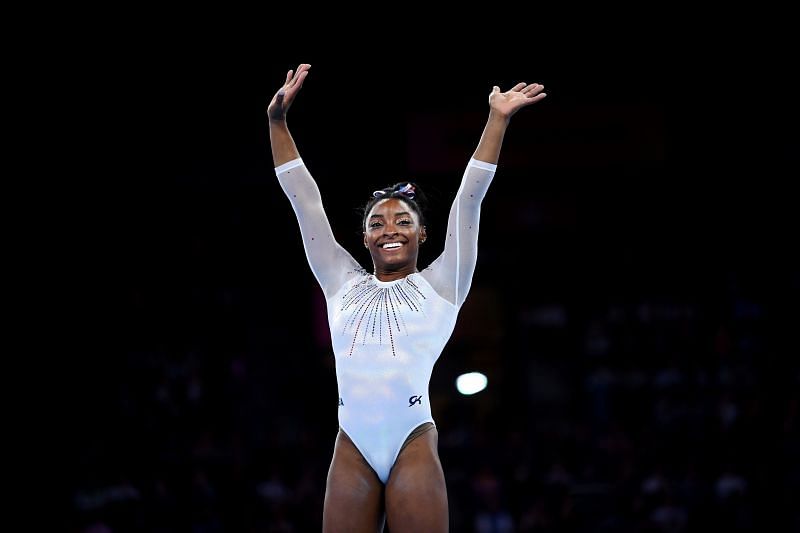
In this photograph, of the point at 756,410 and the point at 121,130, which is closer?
the point at 756,410

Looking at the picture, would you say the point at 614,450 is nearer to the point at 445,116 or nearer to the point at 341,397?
the point at 445,116

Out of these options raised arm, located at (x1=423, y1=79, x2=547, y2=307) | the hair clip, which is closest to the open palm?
raised arm, located at (x1=423, y1=79, x2=547, y2=307)

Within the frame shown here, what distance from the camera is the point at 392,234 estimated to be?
3912 millimetres

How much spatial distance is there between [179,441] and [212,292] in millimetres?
1977

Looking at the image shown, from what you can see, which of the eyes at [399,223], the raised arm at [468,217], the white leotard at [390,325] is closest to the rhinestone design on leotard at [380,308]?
the white leotard at [390,325]

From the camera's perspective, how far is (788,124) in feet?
34.4

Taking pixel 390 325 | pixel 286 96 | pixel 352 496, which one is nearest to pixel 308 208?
Result: pixel 286 96

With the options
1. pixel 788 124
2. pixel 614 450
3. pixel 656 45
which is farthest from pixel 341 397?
pixel 788 124

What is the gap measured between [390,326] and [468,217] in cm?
50

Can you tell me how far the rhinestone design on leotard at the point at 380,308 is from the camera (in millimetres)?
3697

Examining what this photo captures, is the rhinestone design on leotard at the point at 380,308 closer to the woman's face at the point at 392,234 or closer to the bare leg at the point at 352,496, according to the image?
the woman's face at the point at 392,234

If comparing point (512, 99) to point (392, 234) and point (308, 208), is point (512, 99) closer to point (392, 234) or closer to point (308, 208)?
point (392, 234)

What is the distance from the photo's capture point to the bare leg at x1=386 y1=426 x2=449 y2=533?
3.38m

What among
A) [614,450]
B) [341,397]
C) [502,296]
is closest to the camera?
[341,397]
